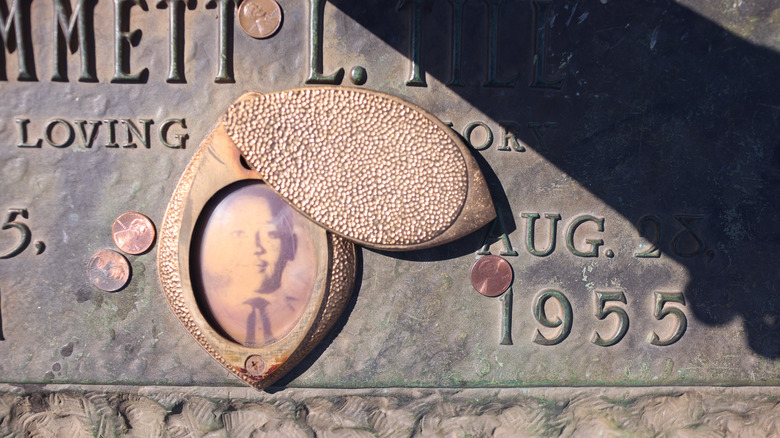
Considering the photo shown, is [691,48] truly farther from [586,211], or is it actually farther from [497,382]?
[497,382]

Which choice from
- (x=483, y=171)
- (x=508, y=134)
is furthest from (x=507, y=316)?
(x=508, y=134)

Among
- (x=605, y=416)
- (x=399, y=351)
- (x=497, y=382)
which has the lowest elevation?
(x=605, y=416)

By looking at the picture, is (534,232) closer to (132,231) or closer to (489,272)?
(489,272)

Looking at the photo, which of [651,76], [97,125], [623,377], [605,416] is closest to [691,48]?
[651,76]

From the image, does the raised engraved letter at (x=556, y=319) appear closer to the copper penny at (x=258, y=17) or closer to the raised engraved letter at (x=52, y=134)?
the copper penny at (x=258, y=17)

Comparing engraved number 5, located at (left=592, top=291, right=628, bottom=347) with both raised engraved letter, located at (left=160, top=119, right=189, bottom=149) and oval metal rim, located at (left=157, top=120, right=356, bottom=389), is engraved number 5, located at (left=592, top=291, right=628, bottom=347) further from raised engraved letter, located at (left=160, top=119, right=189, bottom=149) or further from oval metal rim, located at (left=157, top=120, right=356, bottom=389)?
raised engraved letter, located at (left=160, top=119, right=189, bottom=149)

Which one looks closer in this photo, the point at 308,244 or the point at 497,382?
the point at 308,244

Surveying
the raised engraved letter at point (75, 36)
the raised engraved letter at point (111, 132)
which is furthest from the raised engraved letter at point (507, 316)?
the raised engraved letter at point (75, 36)

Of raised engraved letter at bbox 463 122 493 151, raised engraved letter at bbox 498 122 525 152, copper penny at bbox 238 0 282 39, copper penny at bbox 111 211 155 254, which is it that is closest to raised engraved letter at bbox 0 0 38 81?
copper penny at bbox 111 211 155 254
